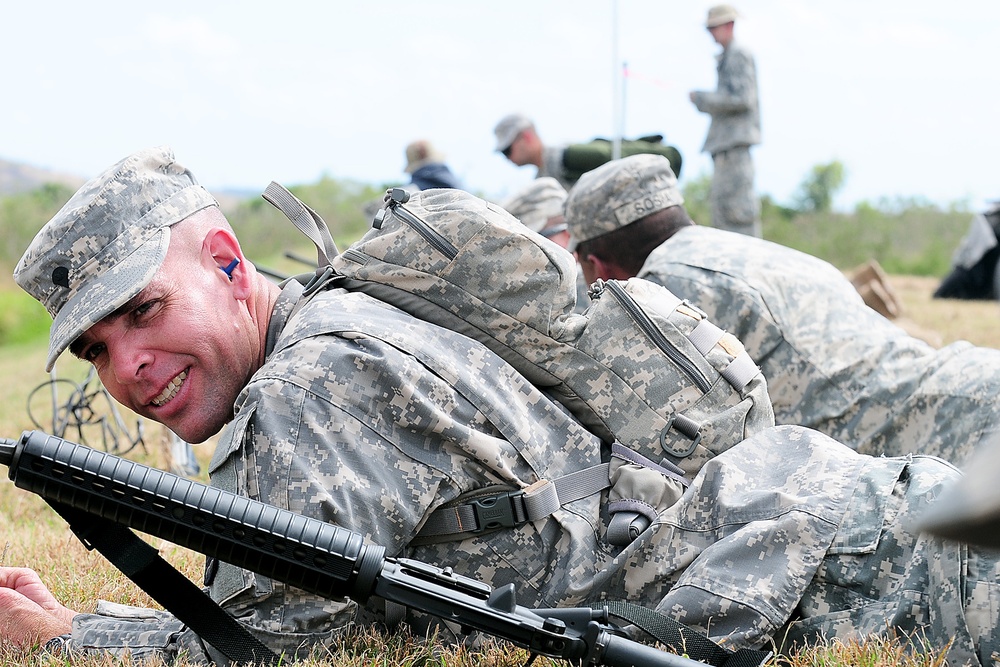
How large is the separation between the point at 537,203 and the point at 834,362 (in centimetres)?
338

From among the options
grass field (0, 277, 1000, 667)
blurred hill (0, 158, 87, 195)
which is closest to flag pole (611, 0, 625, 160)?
grass field (0, 277, 1000, 667)

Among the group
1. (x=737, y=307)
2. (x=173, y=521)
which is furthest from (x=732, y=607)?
(x=737, y=307)

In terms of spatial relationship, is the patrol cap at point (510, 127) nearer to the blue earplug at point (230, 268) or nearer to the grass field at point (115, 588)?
the grass field at point (115, 588)

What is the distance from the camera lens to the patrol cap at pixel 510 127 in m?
10.3

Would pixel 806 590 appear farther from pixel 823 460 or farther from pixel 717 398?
pixel 717 398

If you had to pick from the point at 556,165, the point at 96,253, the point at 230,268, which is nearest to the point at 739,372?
the point at 230,268

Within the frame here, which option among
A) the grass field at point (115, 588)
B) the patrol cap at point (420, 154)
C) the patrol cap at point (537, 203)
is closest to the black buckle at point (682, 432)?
the grass field at point (115, 588)

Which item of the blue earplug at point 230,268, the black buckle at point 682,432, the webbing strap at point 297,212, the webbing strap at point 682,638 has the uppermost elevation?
the webbing strap at point 297,212

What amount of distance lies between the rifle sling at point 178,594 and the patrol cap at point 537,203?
516cm

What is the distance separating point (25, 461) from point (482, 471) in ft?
3.59

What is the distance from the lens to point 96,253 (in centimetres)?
288

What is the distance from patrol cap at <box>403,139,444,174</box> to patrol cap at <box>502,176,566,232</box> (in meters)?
3.61

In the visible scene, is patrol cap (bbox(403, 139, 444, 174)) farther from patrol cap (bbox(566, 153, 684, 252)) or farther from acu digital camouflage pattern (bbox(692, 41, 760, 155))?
patrol cap (bbox(566, 153, 684, 252))

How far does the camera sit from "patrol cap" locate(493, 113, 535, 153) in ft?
33.8
